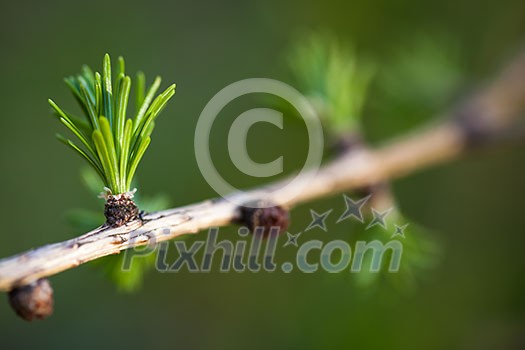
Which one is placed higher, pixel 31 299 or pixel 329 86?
pixel 329 86

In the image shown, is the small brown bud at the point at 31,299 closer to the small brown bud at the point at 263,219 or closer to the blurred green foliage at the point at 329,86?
the small brown bud at the point at 263,219

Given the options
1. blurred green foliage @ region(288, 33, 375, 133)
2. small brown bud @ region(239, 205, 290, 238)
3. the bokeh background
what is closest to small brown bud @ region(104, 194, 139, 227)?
small brown bud @ region(239, 205, 290, 238)

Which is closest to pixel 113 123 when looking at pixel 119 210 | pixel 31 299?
pixel 119 210

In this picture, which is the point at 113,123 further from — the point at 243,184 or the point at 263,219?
the point at 243,184

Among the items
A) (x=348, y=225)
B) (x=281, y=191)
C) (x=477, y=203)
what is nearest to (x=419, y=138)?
(x=281, y=191)

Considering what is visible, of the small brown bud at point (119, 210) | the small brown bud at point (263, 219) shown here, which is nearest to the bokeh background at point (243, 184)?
the small brown bud at point (263, 219)
